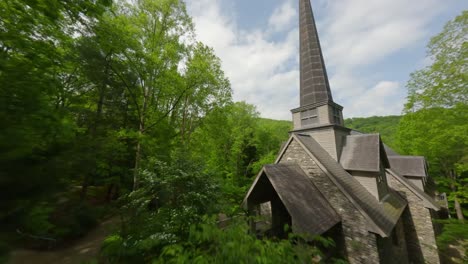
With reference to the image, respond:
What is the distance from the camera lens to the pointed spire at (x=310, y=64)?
10234 millimetres

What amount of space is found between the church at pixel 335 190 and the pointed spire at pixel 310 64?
2.2 inches

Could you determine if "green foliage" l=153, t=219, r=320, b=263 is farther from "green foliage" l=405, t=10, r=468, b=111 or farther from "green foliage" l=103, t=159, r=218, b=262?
"green foliage" l=405, t=10, r=468, b=111

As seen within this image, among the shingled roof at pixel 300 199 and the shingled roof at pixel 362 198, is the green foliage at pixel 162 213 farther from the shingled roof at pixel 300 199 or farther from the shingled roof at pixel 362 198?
the shingled roof at pixel 362 198

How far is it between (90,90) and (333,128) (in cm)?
1483

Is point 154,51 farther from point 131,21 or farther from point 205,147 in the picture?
point 205,147

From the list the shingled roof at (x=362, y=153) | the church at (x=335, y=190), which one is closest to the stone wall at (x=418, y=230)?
the church at (x=335, y=190)

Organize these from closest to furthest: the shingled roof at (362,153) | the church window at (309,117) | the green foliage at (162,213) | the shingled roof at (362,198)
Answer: the green foliage at (162,213)
the shingled roof at (362,198)
the shingled roof at (362,153)
the church window at (309,117)

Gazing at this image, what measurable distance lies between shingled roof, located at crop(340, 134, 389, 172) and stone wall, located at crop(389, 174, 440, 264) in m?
2.63

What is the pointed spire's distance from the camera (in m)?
10.2

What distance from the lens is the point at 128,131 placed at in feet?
28.8

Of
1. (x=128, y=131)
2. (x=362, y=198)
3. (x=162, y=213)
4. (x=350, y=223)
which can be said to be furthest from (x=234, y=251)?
(x=128, y=131)

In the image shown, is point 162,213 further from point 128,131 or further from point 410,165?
point 410,165

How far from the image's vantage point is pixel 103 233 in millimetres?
9422

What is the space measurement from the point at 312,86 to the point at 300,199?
7183 millimetres
